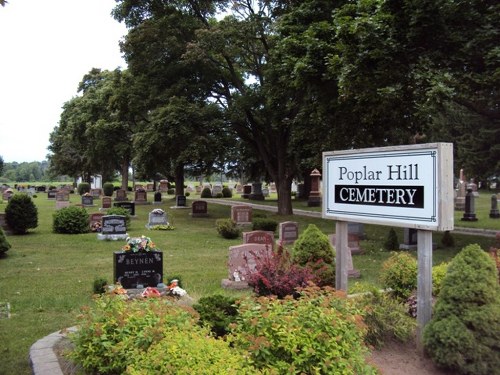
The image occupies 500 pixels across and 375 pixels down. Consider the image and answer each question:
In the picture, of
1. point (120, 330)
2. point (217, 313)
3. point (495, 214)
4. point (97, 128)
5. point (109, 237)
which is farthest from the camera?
point (97, 128)

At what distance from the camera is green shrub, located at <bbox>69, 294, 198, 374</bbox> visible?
4.22 m

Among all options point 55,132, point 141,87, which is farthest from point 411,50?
point 55,132

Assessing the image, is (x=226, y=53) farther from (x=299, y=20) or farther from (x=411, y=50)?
(x=411, y=50)

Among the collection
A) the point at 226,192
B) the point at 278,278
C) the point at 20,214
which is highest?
the point at 226,192

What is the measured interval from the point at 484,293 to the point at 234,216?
730 inches

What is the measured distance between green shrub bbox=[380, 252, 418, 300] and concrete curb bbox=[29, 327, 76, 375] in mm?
4750

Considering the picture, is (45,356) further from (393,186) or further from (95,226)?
(95,226)

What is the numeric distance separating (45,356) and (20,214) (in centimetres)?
1525

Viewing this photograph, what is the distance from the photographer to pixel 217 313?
5668mm

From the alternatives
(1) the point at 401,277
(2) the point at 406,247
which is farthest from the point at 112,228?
(1) the point at 401,277

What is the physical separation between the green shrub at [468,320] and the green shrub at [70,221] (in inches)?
670

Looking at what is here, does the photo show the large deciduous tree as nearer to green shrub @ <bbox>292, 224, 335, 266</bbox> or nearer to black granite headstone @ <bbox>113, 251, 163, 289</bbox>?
black granite headstone @ <bbox>113, 251, 163, 289</bbox>

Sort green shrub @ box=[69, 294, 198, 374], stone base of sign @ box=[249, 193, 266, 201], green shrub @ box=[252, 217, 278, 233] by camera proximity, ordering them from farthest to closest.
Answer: stone base of sign @ box=[249, 193, 266, 201], green shrub @ box=[252, 217, 278, 233], green shrub @ box=[69, 294, 198, 374]

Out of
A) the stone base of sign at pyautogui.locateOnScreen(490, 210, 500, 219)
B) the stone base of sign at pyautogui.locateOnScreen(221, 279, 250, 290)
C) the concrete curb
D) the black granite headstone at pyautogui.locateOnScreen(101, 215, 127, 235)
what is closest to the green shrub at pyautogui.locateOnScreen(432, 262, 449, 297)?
the stone base of sign at pyautogui.locateOnScreen(221, 279, 250, 290)
